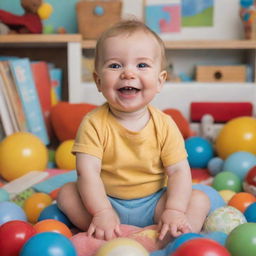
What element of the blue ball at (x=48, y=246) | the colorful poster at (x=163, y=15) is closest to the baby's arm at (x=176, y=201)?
the blue ball at (x=48, y=246)

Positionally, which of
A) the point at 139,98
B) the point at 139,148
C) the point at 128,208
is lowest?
the point at 128,208

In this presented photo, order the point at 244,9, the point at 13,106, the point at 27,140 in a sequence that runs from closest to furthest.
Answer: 1. the point at 27,140
2. the point at 13,106
3. the point at 244,9

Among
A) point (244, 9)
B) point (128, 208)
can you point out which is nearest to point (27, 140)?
point (128, 208)

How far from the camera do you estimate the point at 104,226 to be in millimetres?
934

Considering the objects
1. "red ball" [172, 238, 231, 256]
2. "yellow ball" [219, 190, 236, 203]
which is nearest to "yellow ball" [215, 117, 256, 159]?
"yellow ball" [219, 190, 236, 203]

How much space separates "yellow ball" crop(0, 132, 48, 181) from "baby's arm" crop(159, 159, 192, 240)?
0.71 m

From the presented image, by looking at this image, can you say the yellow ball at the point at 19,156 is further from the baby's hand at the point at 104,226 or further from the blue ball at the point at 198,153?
the baby's hand at the point at 104,226

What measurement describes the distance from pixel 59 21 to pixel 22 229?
69.8 inches

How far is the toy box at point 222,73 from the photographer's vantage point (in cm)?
233

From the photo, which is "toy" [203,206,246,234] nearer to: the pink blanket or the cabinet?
the pink blanket

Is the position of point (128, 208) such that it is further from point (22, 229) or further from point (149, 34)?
point (149, 34)

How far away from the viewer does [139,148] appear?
1037 millimetres

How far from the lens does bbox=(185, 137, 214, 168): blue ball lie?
177cm

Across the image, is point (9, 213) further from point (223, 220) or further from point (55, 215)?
point (223, 220)
